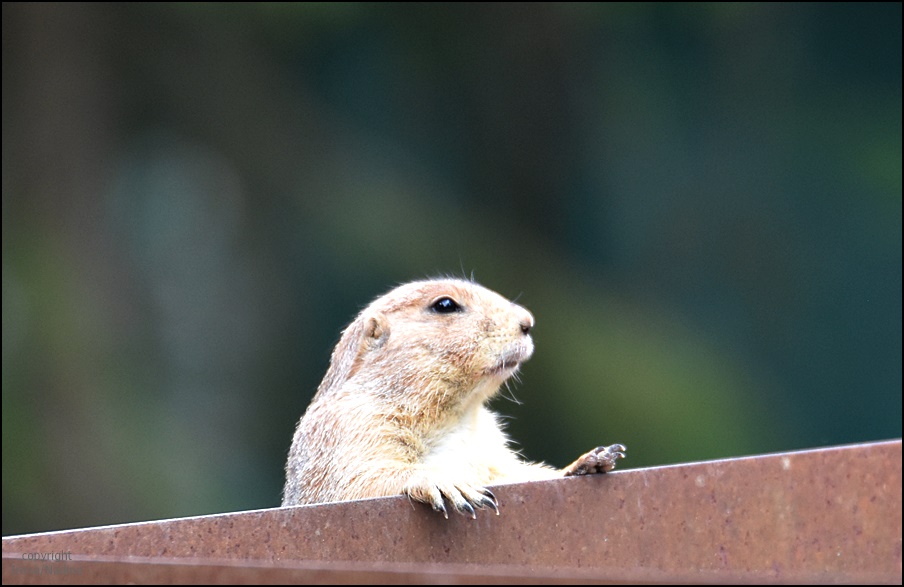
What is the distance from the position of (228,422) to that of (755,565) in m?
6.82

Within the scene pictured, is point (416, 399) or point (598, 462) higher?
point (598, 462)

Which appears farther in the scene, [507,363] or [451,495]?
[507,363]

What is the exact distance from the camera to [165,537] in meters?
2.24

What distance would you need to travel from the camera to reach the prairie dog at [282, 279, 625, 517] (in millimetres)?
3113

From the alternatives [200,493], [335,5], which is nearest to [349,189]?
[335,5]

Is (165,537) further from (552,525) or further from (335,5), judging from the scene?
(335,5)

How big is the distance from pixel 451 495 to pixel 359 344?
1.19 metres

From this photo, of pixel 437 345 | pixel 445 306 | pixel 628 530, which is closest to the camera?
pixel 628 530

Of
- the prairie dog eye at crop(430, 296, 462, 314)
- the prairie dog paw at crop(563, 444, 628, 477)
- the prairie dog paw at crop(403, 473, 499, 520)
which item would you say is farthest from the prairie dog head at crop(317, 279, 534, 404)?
the prairie dog paw at crop(563, 444, 628, 477)

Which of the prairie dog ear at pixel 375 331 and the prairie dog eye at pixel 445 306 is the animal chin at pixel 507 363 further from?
the prairie dog ear at pixel 375 331

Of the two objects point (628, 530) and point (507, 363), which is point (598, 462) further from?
point (507, 363)

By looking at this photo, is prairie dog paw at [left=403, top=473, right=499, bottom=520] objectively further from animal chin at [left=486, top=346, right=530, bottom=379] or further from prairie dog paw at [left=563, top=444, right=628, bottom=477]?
animal chin at [left=486, top=346, right=530, bottom=379]

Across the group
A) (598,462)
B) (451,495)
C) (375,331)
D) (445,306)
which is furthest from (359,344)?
(598,462)

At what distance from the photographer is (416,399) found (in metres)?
3.26
